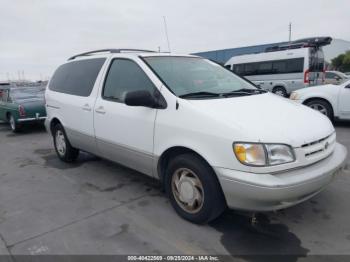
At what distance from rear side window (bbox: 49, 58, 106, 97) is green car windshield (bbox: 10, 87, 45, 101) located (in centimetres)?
467

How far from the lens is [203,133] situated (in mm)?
2854

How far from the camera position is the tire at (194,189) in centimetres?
289

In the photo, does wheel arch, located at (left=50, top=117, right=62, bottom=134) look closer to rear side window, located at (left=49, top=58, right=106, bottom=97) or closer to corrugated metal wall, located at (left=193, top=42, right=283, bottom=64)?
rear side window, located at (left=49, top=58, right=106, bottom=97)

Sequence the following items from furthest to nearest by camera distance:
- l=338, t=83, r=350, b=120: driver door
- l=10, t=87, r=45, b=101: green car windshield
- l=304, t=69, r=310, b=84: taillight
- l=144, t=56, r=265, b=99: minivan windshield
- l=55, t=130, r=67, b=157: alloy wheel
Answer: l=304, t=69, r=310, b=84: taillight
l=10, t=87, r=45, b=101: green car windshield
l=338, t=83, r=350, b=120: driver door
l=55, t=130, r=67, b=157: alloy wheel
l=144, t=56, r=265, b=99: minivan windshield

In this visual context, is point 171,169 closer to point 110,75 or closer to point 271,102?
point 271,102

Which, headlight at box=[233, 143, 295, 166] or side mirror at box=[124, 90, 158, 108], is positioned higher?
side mirror at box=[124, 90, 158, 108]

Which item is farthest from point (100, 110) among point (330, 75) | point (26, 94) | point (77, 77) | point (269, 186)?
point (330, 75)

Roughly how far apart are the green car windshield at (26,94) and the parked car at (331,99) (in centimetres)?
800

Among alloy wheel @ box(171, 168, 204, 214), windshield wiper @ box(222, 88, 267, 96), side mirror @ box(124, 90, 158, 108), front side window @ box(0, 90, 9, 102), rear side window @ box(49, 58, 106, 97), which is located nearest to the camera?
alloy wheel @ box(171, 168, 204, 214)

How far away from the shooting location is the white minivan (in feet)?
8.59

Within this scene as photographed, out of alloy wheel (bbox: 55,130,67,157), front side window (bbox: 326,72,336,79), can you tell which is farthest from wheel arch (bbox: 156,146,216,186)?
front side window (bbox: 326,72,336,79)

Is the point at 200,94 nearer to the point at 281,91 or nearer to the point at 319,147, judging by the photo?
the point at 319,147

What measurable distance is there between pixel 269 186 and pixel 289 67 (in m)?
13.9

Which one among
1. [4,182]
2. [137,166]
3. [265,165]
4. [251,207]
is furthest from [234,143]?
[4,182]
